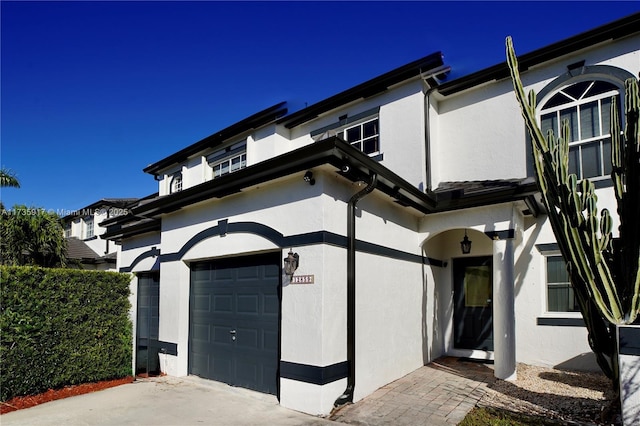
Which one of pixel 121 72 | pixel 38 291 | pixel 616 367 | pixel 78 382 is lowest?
pixel 78 382

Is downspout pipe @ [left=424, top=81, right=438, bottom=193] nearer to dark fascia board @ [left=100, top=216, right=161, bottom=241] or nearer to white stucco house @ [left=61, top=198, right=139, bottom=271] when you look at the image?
dark fascia board @ [left=100, top=216, right=161, bottom=241]

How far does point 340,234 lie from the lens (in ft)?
21.9

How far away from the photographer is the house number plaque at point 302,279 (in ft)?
21.1

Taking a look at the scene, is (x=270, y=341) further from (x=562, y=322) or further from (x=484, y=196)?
(x=562, y=322)

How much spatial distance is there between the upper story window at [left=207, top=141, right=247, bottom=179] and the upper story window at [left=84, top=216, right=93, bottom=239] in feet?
48.0

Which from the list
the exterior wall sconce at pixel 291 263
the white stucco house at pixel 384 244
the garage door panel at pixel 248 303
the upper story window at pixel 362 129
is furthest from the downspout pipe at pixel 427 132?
the garage door panel at pixel 248 303

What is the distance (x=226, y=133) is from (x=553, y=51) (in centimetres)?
1003

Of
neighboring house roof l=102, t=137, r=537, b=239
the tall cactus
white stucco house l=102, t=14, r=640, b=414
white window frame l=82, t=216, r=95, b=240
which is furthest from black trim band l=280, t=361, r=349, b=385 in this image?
white window frame l=82, t=216, r=95, b=240

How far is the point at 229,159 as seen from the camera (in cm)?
1535

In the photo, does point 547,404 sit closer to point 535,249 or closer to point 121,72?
point 535,249

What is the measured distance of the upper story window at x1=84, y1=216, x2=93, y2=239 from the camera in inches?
1043

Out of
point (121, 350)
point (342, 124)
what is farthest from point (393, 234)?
point (121, 350)

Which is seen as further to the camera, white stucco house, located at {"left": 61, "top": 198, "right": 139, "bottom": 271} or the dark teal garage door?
white stucco house, located at {"left": 61, "top": 198, "right": 139, "bottom": 271}

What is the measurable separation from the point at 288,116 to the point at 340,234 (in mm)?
7420
